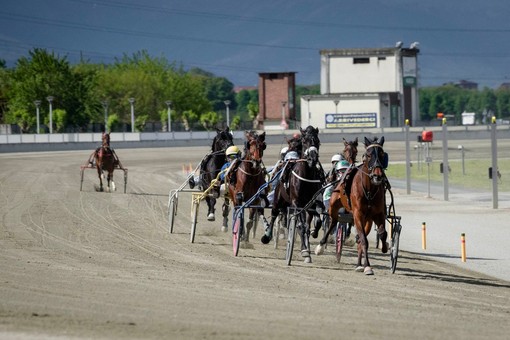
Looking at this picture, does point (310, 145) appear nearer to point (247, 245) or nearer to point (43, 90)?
point (247, 245)

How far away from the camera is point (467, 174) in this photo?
1841 inches

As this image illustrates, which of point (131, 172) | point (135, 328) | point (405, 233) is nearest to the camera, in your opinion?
point (135, 328)

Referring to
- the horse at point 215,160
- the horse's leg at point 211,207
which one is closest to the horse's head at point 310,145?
the horse's leg at point 211,207

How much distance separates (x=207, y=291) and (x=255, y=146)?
645 centimetres

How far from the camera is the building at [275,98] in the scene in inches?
4729

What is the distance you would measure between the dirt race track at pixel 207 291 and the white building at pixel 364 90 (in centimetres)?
7942

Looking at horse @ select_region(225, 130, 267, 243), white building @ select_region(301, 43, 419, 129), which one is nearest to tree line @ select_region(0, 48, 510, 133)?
white building @ select_region(301, 43, 419, 129)

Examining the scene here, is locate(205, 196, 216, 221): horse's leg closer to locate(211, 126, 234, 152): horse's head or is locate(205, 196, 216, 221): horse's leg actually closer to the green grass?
locate(211, 126, 234, 152): horse's head

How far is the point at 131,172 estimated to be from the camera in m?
54.2

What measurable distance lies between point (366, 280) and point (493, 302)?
2.33 m

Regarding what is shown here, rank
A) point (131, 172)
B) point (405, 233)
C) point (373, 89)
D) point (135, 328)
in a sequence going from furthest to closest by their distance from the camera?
1. point (373, 89)
2. point (131, 172)
3. point (405, 233)
4. point (135, 328)

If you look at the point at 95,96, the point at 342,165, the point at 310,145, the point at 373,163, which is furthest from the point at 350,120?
the point at 373,163

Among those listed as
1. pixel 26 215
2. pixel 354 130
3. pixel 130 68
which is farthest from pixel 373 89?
pixel 26 215

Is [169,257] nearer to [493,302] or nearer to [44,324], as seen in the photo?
[493,302]
